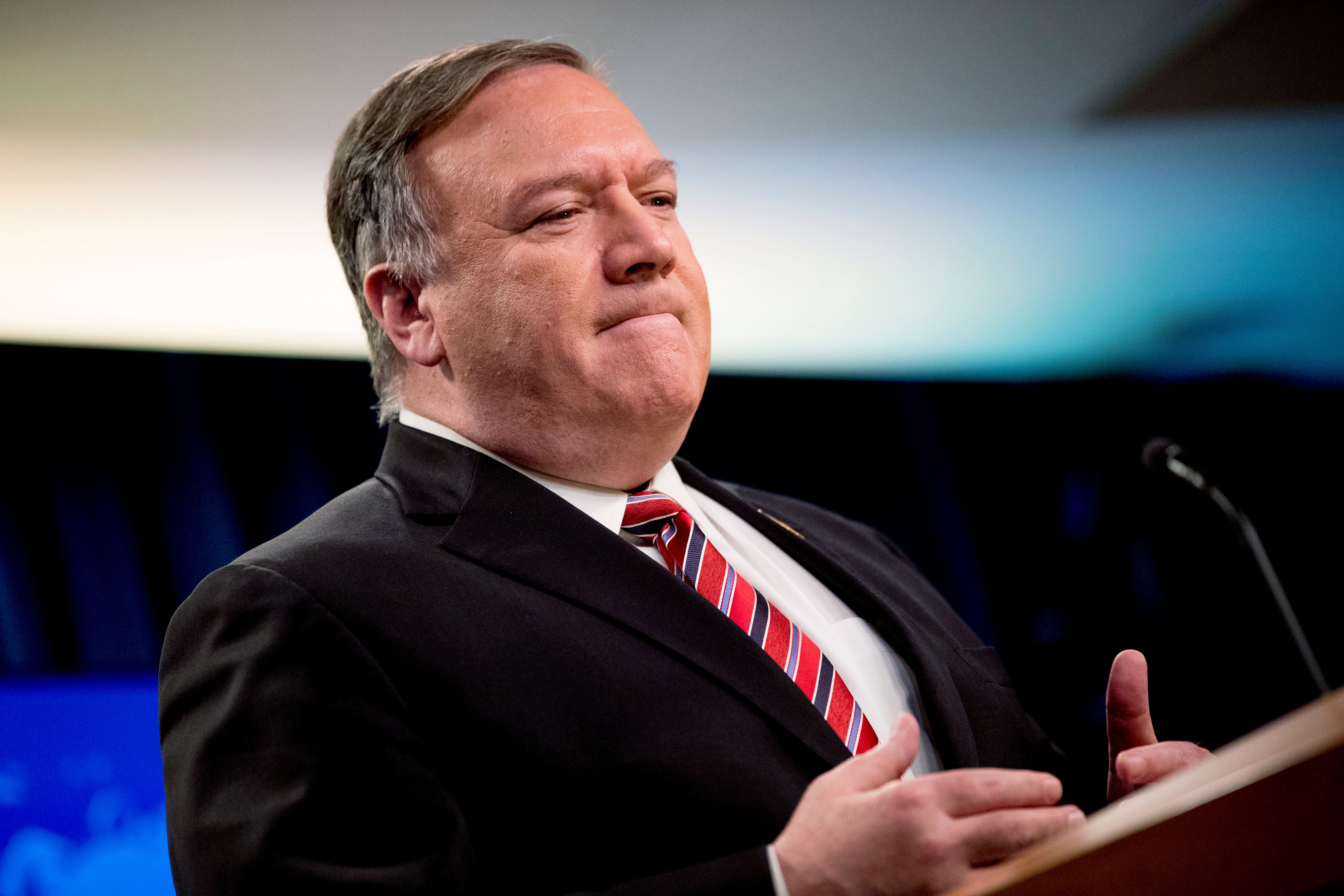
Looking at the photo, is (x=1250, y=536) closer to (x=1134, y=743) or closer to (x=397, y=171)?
(x=1134, y=743)

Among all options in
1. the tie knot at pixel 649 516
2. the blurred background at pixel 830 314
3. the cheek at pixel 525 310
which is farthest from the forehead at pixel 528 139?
the blurred background at pixel 830 314

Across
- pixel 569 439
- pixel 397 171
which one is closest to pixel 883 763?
pixel 569 439

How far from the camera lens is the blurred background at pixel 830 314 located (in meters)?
2.41

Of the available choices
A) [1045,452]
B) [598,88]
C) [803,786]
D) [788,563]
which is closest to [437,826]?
[803,786]

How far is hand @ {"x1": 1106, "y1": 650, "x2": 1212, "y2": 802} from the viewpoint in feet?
3.74

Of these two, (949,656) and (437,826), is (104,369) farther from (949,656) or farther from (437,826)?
(949,656)

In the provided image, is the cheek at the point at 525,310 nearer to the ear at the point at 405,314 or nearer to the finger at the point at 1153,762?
the ear at the point at 405,314

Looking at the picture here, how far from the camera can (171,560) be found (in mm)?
2660

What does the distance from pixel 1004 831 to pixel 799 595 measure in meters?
0.59

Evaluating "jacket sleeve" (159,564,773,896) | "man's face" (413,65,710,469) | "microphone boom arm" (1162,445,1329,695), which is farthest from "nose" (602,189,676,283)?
"microphone boom arm" (1162,445,1329,695)

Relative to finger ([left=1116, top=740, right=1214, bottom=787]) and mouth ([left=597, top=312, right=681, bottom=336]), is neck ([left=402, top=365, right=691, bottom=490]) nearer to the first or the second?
mouth ([left=597, top=312, right=681, bottom=336])

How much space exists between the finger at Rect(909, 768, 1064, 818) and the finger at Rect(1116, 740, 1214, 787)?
32cm

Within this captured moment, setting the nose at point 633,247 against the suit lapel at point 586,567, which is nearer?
the suit lapel at point 586,567

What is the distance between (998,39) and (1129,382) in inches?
71.0
